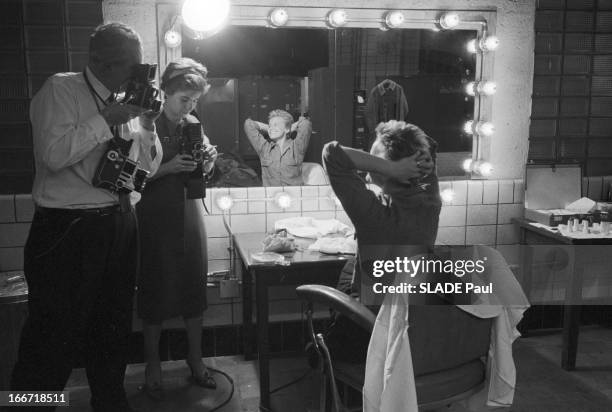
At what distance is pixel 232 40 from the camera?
3174mm

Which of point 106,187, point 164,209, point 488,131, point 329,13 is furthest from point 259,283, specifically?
point 488,131

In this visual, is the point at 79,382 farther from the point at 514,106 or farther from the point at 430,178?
the point at 514,106

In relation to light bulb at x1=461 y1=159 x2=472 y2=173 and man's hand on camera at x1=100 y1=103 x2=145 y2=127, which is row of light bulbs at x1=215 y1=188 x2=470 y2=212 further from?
man's hand on camera at x1=100 y1=103 x2=145 y2=127

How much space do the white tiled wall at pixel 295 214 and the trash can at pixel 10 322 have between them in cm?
46

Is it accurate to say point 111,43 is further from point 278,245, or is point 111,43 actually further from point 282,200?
point 282,200

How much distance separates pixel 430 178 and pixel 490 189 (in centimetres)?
172

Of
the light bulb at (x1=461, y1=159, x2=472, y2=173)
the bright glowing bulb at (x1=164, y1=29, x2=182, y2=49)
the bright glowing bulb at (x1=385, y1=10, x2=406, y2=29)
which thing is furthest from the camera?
the light bulb at (x1=461, y1=159, x2=472, y2=173)

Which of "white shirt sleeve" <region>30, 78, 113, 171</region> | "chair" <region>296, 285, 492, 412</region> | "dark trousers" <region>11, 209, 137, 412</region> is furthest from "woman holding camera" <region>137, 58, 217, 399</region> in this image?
"chair" <region>296, 285, 492, 412</region>

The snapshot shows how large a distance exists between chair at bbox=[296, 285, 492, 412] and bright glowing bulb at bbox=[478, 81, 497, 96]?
6.63 feet

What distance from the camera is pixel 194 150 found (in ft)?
8.84

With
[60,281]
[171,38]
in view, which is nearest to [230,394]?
[60,281]

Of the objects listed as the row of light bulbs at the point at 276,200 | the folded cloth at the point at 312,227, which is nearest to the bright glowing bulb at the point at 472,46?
the row of light bulbs at the point at 276,200

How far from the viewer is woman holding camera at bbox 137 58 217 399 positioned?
2.64 metres

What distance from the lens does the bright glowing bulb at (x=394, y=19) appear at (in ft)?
10.7
